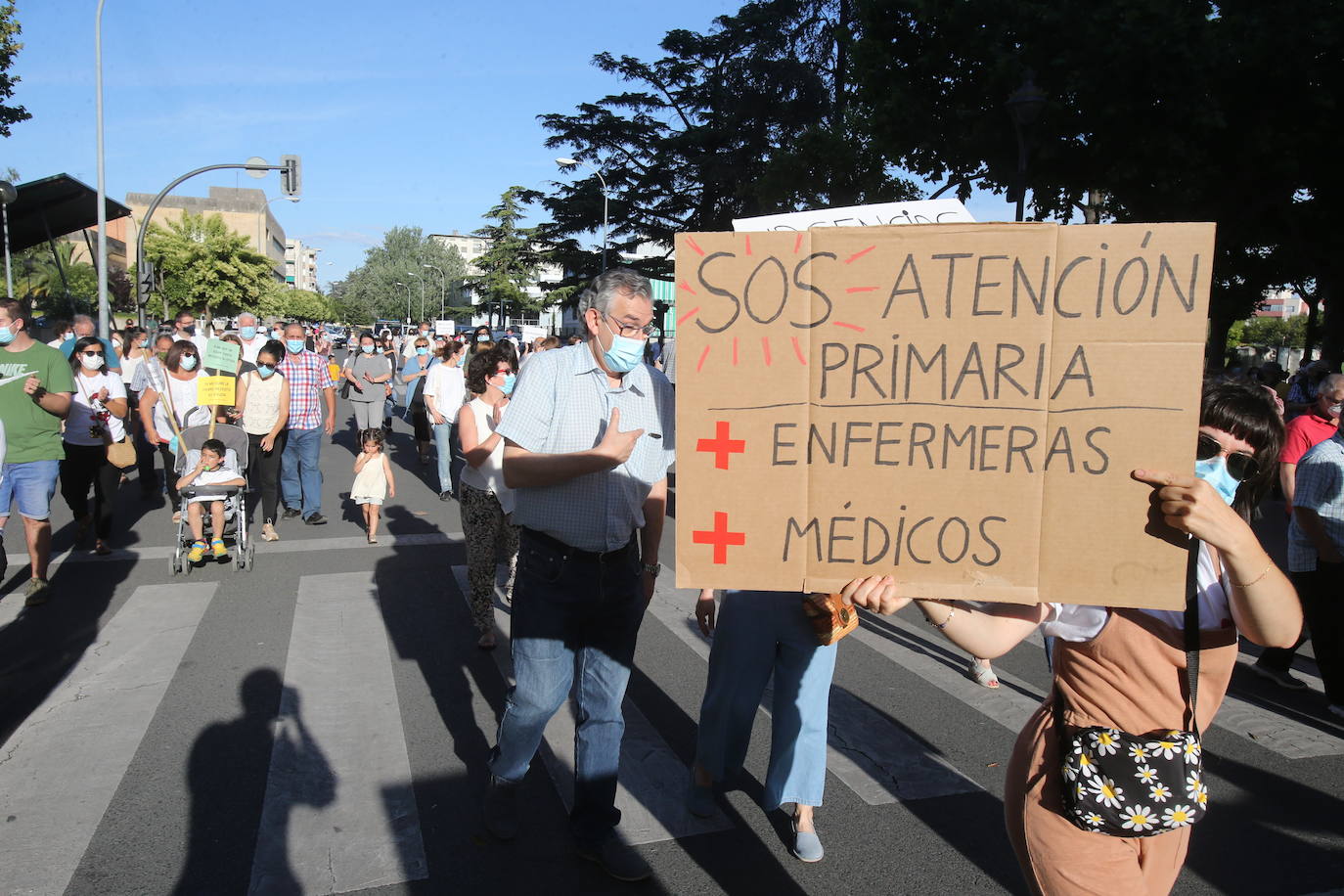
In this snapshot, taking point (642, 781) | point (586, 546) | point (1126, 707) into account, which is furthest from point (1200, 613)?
point (642, 781)

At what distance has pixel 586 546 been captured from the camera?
3359mm

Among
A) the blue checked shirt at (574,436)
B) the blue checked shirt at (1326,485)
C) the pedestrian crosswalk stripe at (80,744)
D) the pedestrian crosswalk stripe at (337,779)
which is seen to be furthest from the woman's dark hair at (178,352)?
the blue checked shirt at (1326,485)

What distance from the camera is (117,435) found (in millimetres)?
8672

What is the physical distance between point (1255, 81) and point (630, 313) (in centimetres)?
1540

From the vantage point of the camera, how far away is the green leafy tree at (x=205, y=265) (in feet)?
160

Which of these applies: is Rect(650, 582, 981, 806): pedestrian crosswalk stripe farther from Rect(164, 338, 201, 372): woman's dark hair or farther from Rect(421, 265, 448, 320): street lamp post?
Rect(421, 265, 448, 320): street lamp post

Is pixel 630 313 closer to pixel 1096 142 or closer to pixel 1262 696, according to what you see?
pixel 1262 696

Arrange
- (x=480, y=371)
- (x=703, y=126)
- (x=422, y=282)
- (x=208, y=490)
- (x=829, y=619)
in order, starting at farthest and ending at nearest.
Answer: (x=422, y=282), (x=703, y=126), (x=208, y=490), (x=480, y=371), (x=829, y=619)

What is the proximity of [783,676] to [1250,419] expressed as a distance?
5.98 ft

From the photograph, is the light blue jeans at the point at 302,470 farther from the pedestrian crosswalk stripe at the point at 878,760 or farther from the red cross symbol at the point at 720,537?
the red cross symbol at the point at 720,537

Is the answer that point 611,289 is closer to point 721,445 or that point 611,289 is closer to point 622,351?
point 622,351

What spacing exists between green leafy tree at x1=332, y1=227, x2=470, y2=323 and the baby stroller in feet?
313

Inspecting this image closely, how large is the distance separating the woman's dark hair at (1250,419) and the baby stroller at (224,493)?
7114 mm

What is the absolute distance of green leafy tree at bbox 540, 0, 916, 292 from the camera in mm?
34219
